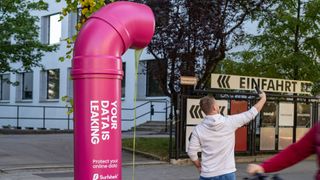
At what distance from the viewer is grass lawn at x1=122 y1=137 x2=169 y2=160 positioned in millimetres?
16391

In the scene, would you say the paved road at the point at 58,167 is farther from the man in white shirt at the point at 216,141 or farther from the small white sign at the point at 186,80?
the man in white shirt at the point at 216,141

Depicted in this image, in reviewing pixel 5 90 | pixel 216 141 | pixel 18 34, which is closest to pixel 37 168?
pixel 216 141

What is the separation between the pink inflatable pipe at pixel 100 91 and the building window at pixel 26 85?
111 ft

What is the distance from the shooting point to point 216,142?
6547 millimetres

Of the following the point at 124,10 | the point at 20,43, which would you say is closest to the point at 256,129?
the point at 20,43

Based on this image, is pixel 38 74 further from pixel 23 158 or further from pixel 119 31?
pixel 119 31

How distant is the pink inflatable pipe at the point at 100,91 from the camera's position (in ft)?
18.7

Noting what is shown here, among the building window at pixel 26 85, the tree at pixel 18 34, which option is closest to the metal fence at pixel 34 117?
the building window at pixel 26 85

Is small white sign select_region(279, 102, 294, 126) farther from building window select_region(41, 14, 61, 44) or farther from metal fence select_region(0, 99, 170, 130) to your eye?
building window select_region(41, 14, 61, 44)

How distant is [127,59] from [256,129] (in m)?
15.7

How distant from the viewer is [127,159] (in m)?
15.9

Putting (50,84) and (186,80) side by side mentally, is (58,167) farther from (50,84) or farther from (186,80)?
(50,84)

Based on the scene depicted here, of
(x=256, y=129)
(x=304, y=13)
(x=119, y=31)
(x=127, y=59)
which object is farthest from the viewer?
(x=127, y=59)

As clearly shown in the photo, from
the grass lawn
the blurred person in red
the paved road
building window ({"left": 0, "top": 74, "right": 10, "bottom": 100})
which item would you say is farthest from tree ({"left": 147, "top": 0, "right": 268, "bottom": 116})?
building window ({"left": 0, "top": 74, "right": 10, "bottom": 100})
